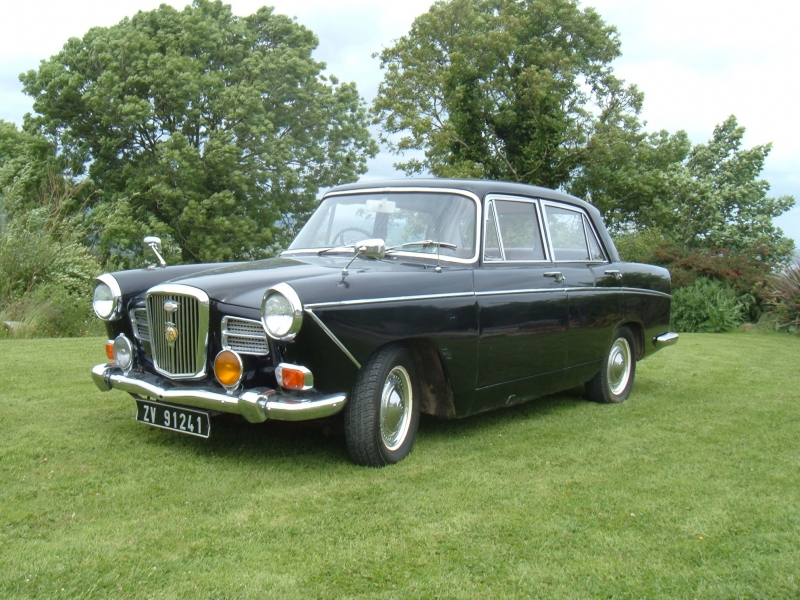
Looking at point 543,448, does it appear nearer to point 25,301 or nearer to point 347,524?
point 347,524

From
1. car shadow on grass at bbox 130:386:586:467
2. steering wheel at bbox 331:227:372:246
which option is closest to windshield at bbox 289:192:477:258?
steering wheel at bbox 331:227:372:246

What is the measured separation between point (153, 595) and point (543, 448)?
2960mm

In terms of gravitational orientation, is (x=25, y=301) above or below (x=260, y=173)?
below

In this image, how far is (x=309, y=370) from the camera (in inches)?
169

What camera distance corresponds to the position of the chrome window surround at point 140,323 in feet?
16.7

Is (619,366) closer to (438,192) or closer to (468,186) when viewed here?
(468,186)

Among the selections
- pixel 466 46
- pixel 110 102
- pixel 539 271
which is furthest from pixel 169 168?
pixel 539 271

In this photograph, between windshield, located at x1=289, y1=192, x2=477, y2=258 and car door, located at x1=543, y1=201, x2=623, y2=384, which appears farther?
car door, located at x1=543, y1=201, x2=623, y2=384

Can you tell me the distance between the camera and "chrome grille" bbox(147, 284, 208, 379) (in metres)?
4.56

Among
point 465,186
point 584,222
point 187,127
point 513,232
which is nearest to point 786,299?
point 584,222

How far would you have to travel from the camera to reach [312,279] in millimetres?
4465

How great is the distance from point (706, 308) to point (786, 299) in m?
1.56

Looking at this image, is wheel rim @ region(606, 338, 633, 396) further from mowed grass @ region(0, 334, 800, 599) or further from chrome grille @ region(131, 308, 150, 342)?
chrome grille @ region(131, 308, 150, 342)

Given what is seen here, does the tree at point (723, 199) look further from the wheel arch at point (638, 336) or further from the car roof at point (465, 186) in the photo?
the car roof at point (465, 186)
